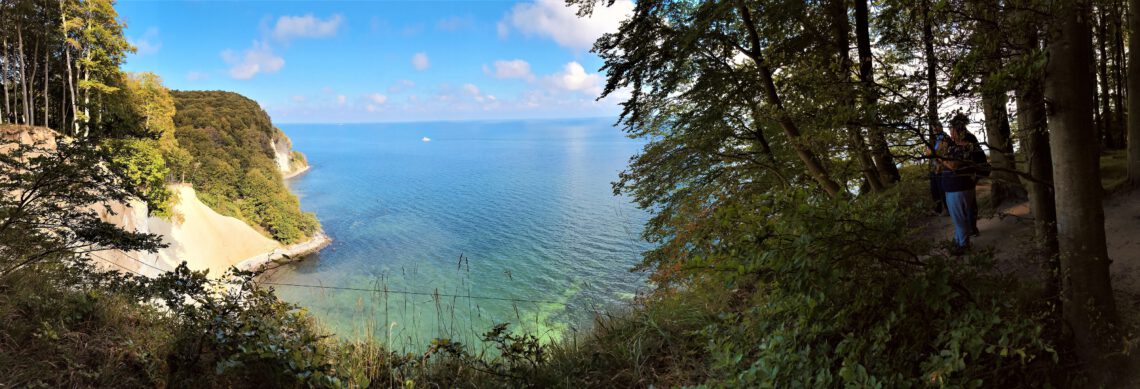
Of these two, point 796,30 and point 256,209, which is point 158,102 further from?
A: point 796,30

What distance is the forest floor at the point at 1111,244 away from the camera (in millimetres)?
2877

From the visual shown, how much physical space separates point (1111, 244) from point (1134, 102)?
106 inches

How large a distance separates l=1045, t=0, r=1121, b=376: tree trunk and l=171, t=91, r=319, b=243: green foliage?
40.0m

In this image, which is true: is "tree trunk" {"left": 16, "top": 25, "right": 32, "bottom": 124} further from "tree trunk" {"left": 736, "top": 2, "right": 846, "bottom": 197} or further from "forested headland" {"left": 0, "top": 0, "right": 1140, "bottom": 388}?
"tree trunk" {"left": 736, "top": 2, "right": 846, "bottom": 197}

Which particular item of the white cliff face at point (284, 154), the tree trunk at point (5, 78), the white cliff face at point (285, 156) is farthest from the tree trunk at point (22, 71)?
the white cliff face at point (284, 154)

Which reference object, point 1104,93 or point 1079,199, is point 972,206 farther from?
point 1104,93

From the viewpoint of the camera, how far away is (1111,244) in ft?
14.6

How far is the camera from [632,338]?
3.72 m

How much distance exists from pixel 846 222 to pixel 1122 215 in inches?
206

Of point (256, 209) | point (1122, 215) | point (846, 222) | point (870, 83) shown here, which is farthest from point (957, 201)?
point (256, 209)

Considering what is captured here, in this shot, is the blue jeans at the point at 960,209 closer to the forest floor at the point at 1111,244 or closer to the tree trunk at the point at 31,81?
the forest floor at the point at 1111,244

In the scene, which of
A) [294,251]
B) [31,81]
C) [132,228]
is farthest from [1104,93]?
[294,251]

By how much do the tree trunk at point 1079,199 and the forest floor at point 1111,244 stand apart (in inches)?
4.9

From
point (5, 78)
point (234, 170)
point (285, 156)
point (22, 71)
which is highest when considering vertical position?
point (22, 71)
